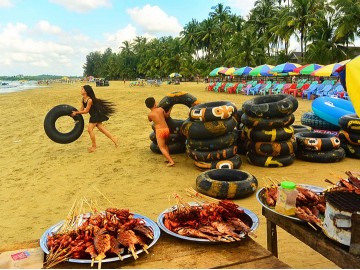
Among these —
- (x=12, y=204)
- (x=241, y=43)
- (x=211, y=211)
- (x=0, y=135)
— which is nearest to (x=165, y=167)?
(x=12, y=204)

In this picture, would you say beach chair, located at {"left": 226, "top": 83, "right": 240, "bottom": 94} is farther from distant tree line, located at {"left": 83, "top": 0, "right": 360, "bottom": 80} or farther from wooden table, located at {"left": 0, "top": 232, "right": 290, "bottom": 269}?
wooden table, located at {"left": 0, "top": 232, "right": 290, "bottom": 269}

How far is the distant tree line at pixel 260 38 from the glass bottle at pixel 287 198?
28615mm

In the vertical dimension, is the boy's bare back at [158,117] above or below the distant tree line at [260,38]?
below

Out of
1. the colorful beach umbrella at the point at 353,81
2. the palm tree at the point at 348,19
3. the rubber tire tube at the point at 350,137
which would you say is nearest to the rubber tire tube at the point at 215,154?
the rubber tire tube at the point at 350,137

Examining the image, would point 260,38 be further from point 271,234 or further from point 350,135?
point 271,234

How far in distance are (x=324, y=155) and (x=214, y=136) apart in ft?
7.92

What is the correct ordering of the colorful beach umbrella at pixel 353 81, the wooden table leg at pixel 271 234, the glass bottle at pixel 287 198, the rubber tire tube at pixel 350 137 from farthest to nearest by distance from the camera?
1. the rubber tire tube at pixel 350 137
2. the wooden table leg at pixel 271 234
3. the glass bottle at pixel 287 198
4. the colorful beach umbrella at pixel 353 81

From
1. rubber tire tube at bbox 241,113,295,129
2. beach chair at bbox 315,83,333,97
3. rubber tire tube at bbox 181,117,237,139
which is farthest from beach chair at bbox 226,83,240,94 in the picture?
rubber tire tube at bbox 181,117,237,139

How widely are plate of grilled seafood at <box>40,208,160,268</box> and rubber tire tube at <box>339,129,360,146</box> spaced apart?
6.15 m

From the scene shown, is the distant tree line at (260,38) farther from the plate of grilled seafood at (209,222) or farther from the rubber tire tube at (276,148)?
the plate of grilled seafood at (209,222)

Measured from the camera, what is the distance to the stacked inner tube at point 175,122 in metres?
7.87

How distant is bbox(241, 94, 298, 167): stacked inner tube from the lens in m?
6.52

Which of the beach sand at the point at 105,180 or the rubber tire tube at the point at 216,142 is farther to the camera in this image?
the rubber tire tube at the point at 216,142

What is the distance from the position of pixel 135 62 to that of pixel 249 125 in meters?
77.8
